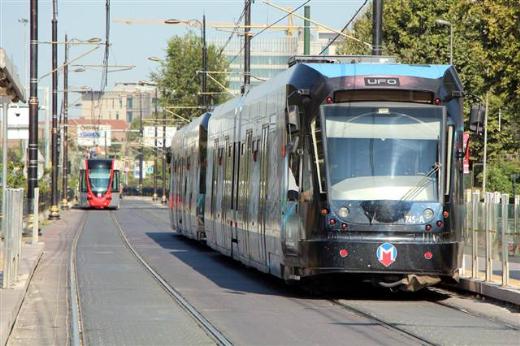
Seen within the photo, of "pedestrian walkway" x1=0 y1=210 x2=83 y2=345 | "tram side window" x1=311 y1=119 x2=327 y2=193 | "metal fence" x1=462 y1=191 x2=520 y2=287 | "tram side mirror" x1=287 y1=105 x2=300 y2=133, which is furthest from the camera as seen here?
"metal fence" x1=462 y1=191 x2=520 y2=287

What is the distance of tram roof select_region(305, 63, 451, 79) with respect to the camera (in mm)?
18125

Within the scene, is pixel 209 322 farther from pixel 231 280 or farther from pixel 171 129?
pixel 171 129

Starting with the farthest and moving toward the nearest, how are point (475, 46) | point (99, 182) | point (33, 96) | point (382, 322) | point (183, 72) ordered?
1. point (183, 72)
2. point (99, 182)
3. point (475, 46)
4. point (33, 96)
5. point (382, 322)

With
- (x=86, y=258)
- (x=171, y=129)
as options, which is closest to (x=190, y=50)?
(x=171, y=129)

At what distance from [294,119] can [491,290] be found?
356cm

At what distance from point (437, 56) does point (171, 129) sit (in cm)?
6016

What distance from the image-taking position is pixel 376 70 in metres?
18.2

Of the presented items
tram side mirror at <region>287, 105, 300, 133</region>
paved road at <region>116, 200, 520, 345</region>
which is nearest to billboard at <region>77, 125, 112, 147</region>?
paved road at <region>116, 200, 520, 345</region>

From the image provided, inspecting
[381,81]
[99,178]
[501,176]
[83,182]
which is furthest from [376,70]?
[83,182]

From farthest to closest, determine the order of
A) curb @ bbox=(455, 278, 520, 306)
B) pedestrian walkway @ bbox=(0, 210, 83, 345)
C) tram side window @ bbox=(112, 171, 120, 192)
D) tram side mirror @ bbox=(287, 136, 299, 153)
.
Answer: tram side window @ bbox=(112, 171, 120, 192) < tram side mirror @ bbox=(287, 136, 299, 153) < curb @ bbox=(455, 278, 520, 306) < pedestrian walkway @ bbox=(0, 210, 83, 345)

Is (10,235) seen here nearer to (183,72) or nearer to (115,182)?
(115,182)

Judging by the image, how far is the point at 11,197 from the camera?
18.6 m

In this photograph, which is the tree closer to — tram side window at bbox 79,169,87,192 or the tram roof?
tram side window at bbox 79,169,87,192

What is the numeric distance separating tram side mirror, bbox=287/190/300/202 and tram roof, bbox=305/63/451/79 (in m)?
1.66
